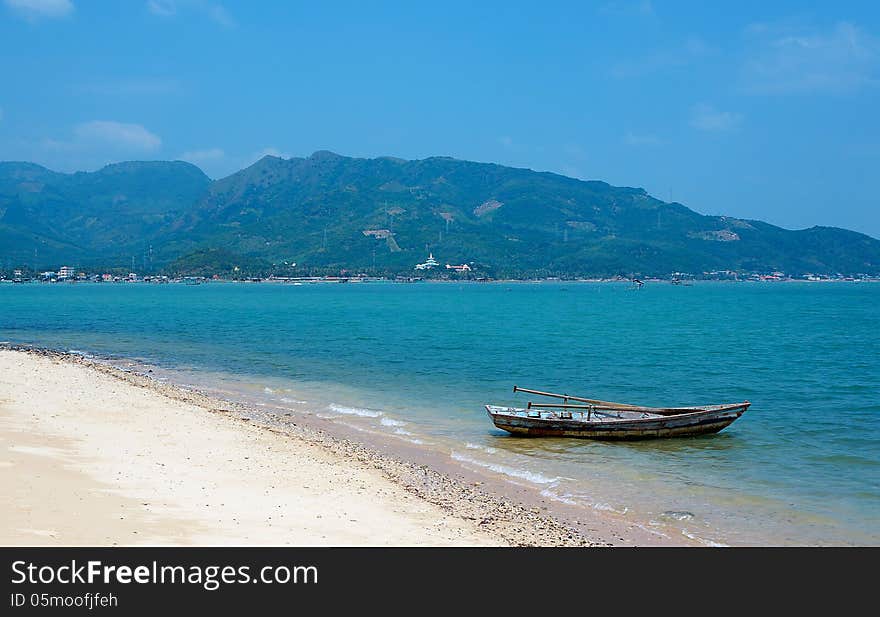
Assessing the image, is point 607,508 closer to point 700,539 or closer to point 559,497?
Answer: point 559,497

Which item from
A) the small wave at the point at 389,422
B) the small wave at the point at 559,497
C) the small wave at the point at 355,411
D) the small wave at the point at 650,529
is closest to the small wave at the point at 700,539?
the small wave at the point at 650,529

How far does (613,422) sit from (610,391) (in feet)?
39.1

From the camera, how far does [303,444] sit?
69.8ft

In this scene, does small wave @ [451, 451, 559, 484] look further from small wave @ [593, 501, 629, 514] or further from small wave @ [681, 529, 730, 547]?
small wave @ [681, 529, 730, 547]

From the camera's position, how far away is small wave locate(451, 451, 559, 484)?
1928cm

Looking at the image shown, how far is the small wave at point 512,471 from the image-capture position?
1928 cm

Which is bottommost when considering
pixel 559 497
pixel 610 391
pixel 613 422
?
pixel 559 497

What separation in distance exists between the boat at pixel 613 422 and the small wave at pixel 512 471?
3433mm

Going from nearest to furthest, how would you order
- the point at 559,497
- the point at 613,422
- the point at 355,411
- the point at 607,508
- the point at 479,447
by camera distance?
1. the point at 607,508
2. the point at 559,497
3. the point at 479,447
4. the point at 613,422
5. the point at 355,411

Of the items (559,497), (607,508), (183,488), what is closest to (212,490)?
(183,488)

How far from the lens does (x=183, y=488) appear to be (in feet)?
48.7

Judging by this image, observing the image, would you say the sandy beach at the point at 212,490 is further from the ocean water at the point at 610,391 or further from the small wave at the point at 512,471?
the ocean water at the point at 610,391

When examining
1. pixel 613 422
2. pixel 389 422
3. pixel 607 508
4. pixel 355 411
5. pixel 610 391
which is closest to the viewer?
pixel 607 508
